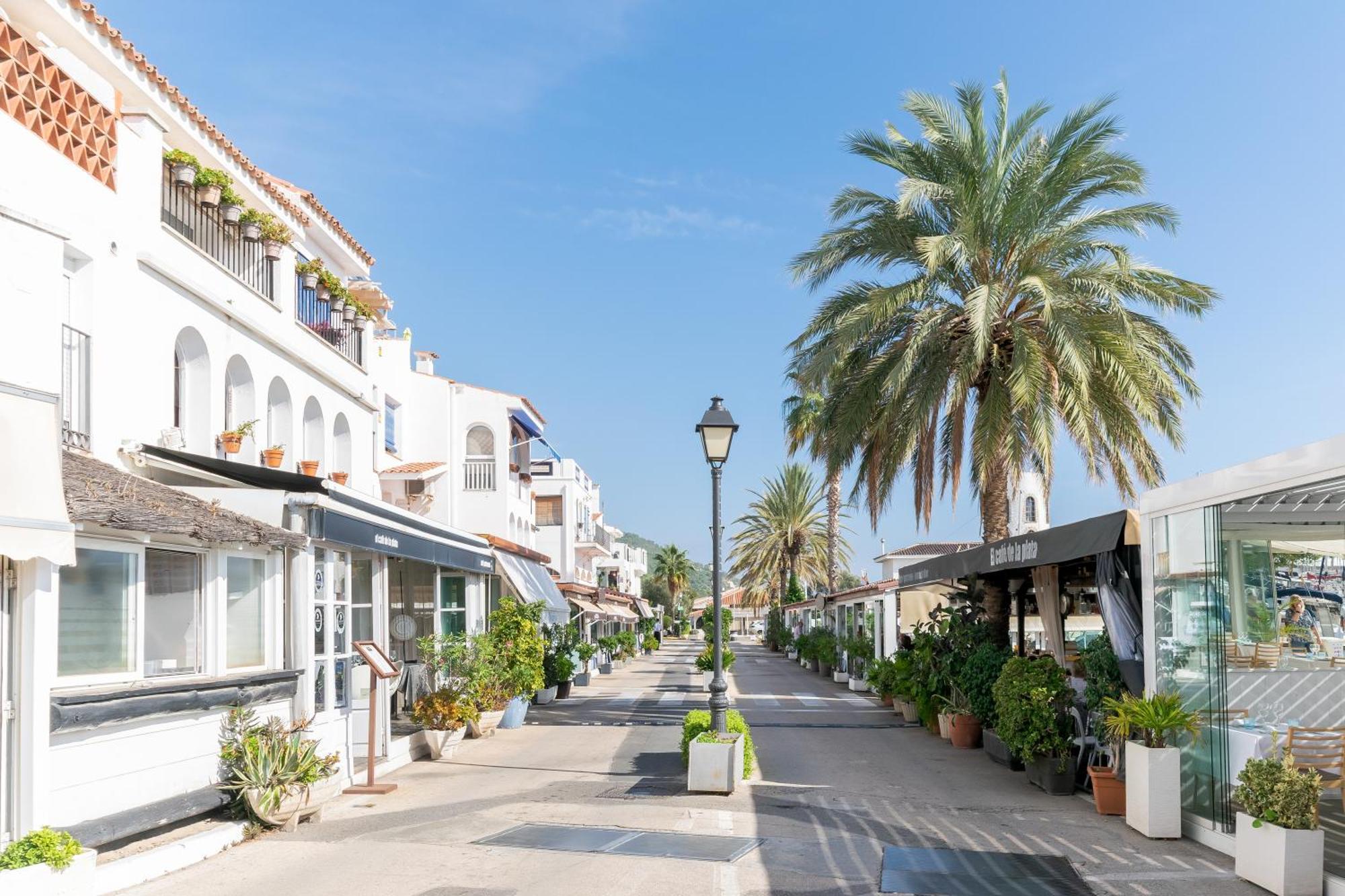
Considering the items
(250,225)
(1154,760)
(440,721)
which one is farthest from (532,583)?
(1154,760)

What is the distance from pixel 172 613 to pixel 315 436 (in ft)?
28.1

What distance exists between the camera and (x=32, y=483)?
7.18 m

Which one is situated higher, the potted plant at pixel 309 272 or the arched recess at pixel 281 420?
the potted plant at pixel 309 272

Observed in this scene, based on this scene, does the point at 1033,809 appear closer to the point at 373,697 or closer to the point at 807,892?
the point at 807,892

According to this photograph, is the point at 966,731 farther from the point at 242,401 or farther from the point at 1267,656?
the point at 242,401

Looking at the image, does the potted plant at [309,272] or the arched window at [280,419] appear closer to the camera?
the arched window at [280,419]

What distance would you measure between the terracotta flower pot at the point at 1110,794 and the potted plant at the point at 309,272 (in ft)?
41.0

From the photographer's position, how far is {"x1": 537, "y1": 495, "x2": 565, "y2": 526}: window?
48.3 meters

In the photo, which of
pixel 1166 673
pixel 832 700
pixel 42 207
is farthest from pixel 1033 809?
pixel 832 700

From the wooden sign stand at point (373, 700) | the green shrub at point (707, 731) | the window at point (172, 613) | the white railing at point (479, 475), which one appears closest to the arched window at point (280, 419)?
the wooden sign stand at point (373, 700)

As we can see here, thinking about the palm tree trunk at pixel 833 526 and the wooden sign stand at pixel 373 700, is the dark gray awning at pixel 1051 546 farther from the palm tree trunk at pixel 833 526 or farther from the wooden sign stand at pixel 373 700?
the palm tree trunk at pixel 833 526

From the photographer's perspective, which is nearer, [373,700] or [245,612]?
[245,612]

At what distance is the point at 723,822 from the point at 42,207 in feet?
25.7

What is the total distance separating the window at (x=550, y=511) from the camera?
48.3m
